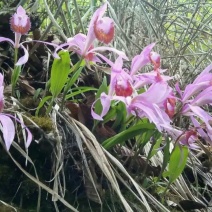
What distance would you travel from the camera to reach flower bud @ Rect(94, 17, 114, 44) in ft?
2.89

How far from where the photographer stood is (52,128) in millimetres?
957

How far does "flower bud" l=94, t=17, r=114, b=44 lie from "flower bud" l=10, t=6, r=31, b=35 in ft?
0.46

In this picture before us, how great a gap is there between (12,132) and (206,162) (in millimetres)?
605

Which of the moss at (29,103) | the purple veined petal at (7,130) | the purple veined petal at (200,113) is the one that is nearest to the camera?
the purple veined petal at (7,130)

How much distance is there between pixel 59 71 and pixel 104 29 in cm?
14

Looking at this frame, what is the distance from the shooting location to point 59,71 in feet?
3.20

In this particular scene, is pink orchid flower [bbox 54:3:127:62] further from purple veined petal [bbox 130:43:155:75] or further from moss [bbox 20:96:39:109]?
moss [bbox 20:96:39:109]

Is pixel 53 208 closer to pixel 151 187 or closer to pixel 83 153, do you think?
pixel 83 153

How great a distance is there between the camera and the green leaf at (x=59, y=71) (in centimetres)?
97

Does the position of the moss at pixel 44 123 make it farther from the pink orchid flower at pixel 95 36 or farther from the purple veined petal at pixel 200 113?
the purple veined petal at pixel 200 113

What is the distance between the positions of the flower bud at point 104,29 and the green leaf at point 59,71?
99mm

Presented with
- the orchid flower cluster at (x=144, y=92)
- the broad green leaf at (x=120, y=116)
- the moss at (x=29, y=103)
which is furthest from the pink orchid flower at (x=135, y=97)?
the moss at (x=29, y=103)

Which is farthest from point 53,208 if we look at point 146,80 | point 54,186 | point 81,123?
point 146,80

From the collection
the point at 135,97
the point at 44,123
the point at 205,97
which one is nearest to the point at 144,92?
the point at 135,97
